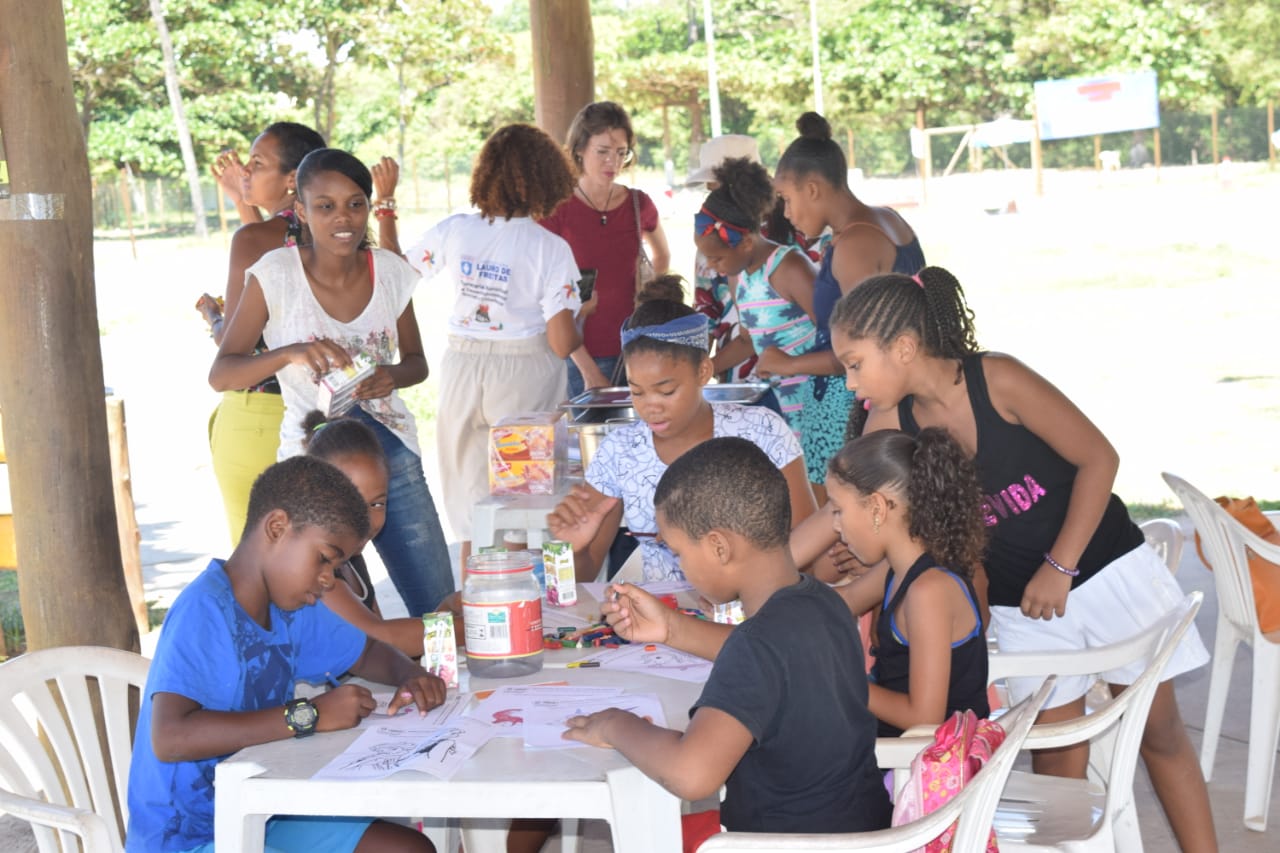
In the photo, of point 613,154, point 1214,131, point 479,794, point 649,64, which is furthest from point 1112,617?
point 649,64

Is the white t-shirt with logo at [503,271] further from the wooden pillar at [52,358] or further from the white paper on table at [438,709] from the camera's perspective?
the white paper on table at [438,709]

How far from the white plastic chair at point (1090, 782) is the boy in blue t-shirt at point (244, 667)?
1.17m

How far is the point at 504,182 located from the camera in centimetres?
513

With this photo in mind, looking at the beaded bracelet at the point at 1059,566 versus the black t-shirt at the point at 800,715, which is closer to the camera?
the black t-shirt at the point at 800,715

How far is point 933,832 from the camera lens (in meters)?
2.13

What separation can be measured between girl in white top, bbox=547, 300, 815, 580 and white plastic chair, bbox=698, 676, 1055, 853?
4.87ft

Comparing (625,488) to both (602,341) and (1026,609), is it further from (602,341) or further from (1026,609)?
(602,341)

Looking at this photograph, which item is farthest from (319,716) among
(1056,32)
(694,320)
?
(1056,32)

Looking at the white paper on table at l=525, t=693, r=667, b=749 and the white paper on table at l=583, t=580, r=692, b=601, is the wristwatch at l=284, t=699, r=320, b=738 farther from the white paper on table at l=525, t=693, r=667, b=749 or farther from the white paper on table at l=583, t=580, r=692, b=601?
the white paper on table at l=583, t=580, r=692, b=601

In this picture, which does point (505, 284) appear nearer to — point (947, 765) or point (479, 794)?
point (479, 794)

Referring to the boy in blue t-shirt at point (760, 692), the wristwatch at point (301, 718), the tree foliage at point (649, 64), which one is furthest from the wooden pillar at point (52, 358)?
the tree foliage at point (649, 64)

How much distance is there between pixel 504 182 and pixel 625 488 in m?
1.84

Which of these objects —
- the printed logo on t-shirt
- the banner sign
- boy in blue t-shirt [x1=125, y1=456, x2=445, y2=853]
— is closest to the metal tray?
the printed logo on t-shirt

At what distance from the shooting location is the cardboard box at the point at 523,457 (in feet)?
14.5
